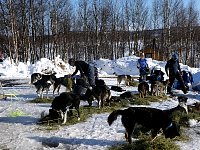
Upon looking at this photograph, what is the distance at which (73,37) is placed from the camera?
178 feet

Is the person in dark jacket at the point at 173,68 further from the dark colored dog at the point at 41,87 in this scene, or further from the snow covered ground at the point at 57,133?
the snow covered ground at the point at 57,133

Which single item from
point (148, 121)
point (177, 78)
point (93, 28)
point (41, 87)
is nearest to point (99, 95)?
point (41, 87)

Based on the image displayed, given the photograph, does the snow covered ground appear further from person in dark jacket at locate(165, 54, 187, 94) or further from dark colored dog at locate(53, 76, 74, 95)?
person in dark jacket at locate(165, 54, 187, 94)

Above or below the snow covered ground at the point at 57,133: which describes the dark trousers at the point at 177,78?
above

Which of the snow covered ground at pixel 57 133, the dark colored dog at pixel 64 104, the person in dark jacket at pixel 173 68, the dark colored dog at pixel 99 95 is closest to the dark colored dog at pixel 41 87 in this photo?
the snow covered ground at pixel 57 133

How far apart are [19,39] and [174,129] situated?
104 ft

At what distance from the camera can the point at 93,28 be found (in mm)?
49438

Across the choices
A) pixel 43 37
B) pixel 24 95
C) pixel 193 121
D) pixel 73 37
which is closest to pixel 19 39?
pixel 43 37

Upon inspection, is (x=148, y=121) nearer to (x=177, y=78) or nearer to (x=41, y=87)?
(x=41, y=87)

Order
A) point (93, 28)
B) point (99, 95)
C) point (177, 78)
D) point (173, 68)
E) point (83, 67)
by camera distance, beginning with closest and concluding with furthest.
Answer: point (99, 95) → point (83, 67) → point (173, 68) → point (177, 78) → point (93, 28)

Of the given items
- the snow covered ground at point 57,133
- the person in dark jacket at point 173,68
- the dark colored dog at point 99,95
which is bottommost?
the snow covered ground at point 57,133

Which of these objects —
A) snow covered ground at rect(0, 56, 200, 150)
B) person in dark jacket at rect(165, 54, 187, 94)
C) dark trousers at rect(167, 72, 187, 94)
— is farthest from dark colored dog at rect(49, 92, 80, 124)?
dark trousers at rect(167, 72, 187, 94)

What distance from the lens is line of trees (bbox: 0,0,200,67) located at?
3709 cm

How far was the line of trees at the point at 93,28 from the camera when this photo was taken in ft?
122
